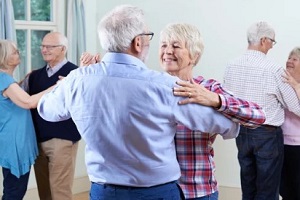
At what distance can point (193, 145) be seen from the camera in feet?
6.46

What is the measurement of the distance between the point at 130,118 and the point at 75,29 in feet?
11.5

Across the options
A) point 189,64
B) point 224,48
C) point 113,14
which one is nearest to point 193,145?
point 189,64

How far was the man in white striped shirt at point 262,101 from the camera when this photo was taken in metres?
3.61

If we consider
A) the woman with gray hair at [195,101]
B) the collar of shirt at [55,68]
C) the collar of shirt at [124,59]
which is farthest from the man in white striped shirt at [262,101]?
the collar of shirt at [124,59]

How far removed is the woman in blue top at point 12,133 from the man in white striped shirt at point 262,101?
147cm

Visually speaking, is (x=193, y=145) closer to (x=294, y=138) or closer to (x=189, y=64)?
(x=189, y=64)

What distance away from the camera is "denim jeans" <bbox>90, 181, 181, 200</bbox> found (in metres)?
1.71

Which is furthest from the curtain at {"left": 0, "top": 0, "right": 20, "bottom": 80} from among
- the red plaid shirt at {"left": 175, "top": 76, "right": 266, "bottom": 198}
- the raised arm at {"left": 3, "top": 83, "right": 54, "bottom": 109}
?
the red plaid shirt at {"left": 175, "top": 76, "right": 266, "bottom": 198}

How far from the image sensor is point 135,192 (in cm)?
171

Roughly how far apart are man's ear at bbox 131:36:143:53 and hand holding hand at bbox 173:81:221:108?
175mm

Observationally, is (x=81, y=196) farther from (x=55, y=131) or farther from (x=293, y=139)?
(x=293, y=139)

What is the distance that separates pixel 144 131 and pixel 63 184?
2.30 meters

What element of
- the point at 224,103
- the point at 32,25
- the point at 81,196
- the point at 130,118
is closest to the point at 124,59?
the point at 130,118

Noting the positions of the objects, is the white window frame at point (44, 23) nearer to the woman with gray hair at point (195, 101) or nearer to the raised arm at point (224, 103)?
the woman with gray hair at point (195, 101)
